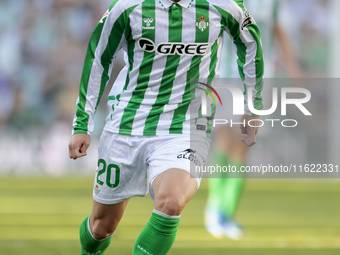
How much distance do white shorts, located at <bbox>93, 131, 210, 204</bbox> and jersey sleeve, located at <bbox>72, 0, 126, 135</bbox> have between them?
0.58 ft

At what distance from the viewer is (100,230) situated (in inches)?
128

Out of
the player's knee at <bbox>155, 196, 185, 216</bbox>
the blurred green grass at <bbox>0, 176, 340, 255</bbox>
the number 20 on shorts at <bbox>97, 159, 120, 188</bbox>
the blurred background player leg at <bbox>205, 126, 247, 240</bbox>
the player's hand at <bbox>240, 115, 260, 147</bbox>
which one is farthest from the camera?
the blurred background player leg at <bbox>205, 126, 247, 240</bbox>

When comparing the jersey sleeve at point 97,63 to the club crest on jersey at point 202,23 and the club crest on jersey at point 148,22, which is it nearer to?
the club crest on jersey at point 148,22

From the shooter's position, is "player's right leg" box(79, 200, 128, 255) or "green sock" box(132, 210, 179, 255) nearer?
"green sock" box(132, 210, 179, 255)

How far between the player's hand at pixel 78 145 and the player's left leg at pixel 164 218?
0.56 metres

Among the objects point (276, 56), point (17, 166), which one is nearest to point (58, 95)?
point (17, 166)

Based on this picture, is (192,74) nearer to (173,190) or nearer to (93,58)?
(93,58)

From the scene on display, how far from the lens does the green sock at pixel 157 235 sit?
Result: 252 cm

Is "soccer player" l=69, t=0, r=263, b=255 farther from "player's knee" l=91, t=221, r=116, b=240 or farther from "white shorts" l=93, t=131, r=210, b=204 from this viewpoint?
"player's knee" l=91, t=221, r=116, b=240

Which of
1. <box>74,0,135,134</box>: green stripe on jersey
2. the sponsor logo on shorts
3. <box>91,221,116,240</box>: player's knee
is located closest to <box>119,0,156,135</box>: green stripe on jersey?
<box>74,0,135,134</box>: green stripe on jersey

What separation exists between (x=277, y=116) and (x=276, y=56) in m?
2.12

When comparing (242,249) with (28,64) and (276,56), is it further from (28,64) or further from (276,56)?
(28,64)

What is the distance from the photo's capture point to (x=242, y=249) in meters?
4.24

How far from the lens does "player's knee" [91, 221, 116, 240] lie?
3.24m
